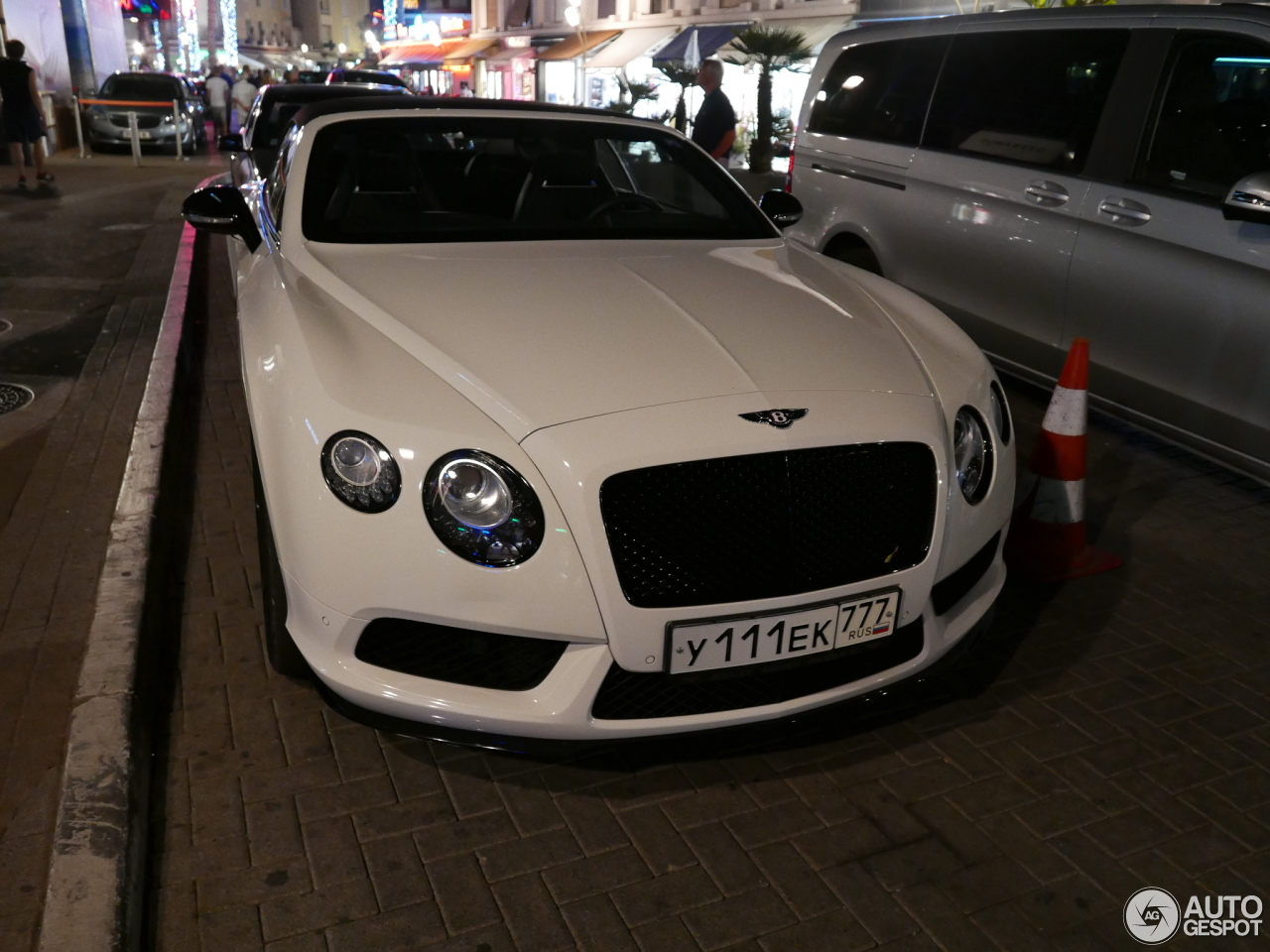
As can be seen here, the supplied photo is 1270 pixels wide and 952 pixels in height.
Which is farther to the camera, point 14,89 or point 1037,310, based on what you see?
point 14,89

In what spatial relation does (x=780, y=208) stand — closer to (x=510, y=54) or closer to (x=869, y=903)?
(x=869, y=903)

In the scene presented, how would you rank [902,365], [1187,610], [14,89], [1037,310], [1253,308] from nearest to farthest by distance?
[902,365], [1187,610], [1253,308], [1037,310], [14,89]

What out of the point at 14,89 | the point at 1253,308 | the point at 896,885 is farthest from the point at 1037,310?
the point at 14,89

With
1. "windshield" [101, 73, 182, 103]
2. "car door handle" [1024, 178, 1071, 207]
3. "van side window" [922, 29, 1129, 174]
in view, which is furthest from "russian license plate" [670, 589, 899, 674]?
"windshield" [101, 73, 182, 103]

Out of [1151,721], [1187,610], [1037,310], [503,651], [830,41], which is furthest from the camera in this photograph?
[830,41]

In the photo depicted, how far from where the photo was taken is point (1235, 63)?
3984 mm

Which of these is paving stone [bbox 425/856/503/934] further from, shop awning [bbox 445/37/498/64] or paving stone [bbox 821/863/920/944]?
shop awning [bbox 445/37/498/64]

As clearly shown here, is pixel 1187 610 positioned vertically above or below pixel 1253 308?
below

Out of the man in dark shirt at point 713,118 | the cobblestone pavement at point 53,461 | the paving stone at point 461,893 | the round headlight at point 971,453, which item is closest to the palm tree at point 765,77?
the man in dark shirt at point 713,118

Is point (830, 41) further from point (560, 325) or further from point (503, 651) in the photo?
point (503, 651)

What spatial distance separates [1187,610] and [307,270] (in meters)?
3.02

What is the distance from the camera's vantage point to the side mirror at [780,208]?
412 cm

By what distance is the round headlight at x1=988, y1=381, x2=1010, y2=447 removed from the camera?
2.75m

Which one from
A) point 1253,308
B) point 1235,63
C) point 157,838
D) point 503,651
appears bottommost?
point 157,838
